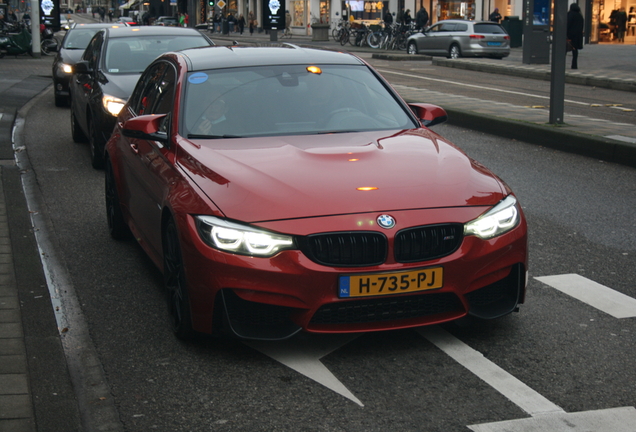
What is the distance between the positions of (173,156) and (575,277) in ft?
8.50

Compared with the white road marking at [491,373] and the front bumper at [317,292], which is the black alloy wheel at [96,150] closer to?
the front bumper at [317,292]

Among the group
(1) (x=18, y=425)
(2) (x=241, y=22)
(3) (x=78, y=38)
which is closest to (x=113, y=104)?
(1) (x=18, y=425)

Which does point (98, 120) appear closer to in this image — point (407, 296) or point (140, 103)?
point (140, 103)

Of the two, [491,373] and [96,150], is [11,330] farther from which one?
[96,150]

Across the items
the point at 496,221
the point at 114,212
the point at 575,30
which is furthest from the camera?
the point at 575,30

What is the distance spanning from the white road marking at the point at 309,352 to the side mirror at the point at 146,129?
1388mm

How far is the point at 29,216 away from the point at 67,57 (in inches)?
399

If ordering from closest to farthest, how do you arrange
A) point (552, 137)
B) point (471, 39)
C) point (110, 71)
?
point (110, 71), point (552, 137), point (471, 39)

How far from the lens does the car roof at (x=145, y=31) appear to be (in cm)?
1150

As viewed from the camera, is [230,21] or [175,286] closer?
[175,286]

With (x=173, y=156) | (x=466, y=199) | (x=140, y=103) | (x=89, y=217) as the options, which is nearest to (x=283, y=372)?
(x=466, y=199)

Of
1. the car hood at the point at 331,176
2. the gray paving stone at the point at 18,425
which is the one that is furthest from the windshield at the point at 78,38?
the gray paving stone at the point at 18,425

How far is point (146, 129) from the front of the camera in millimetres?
5094

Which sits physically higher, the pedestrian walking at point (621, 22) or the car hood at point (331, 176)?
the pedestrian walking at point (621, 22)
